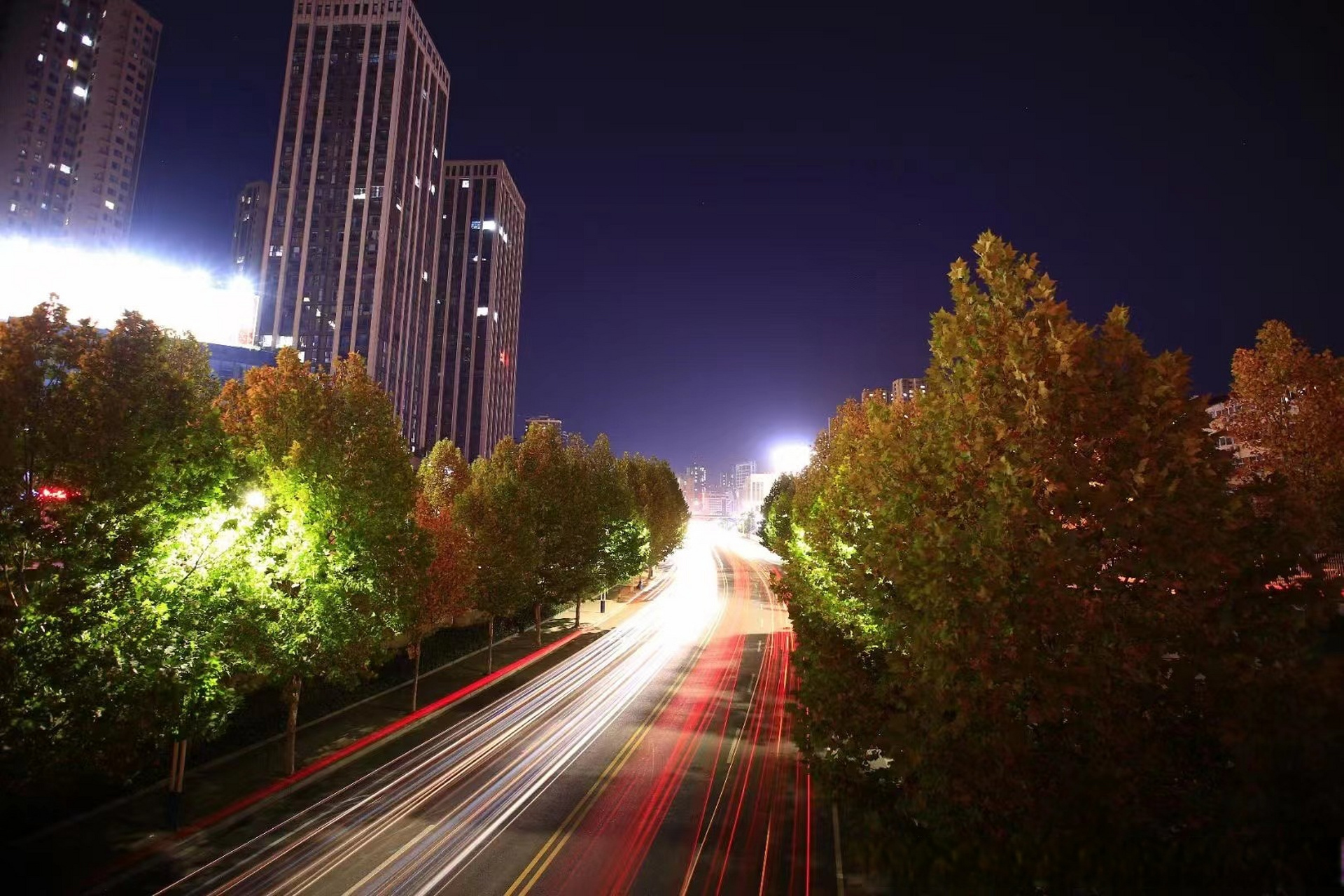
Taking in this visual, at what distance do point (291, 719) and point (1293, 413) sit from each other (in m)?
44.1

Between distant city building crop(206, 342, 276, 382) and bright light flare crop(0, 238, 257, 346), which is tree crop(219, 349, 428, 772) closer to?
bright light flare crop(0, 238, 257, 346)

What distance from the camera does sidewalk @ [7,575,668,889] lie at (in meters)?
13.1

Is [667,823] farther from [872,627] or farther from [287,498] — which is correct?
[287,498]

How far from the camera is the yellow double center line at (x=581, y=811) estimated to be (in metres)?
12.8

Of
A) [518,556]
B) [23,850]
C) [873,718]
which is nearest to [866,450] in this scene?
[873,718]

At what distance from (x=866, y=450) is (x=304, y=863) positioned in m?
14.0

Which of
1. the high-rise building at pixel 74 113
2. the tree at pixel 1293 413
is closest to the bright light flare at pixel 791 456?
the tree at pixel 1293 413

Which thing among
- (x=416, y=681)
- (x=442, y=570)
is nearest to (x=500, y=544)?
(x=442, y=570)

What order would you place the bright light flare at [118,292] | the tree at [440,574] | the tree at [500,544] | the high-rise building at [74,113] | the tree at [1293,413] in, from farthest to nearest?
the high-rise building at [74,113], the bright light flare at [118,292], the tree at [500,544], the tree at [1293,413], the tree at [440,574]

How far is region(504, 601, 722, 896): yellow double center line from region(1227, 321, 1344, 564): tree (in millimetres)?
27342

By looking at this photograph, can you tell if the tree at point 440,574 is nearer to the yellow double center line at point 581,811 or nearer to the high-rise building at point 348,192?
the yellow double center line at point 581,811

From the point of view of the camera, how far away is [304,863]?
1323 cm

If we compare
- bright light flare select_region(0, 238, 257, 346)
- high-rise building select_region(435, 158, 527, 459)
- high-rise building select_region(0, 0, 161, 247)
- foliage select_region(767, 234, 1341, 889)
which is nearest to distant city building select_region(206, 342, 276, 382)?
bright light flare select_region(0, 238, 257, 346)

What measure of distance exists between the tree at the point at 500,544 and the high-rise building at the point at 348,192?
90.6 metres
